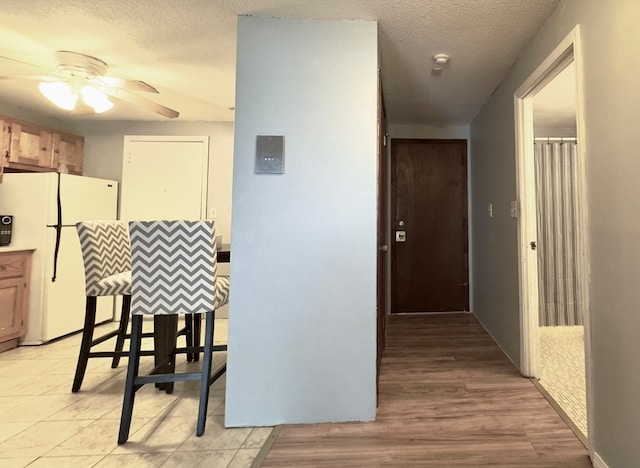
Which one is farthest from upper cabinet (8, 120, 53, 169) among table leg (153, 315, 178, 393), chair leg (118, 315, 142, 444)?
chair leg (118, 315, 142, 444)

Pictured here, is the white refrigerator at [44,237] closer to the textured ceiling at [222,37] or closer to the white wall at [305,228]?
the textured ceiling at [222,37]

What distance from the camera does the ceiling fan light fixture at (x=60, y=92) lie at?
7.25 ft

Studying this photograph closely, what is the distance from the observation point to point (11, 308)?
2775 mm

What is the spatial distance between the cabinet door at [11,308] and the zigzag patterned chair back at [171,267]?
2008 millimetres

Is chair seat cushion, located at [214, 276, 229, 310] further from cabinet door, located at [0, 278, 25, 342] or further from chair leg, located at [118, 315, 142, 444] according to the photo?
cabinet door, located at [0, 278, 25, 342]

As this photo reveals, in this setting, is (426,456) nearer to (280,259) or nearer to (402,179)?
(280,259)

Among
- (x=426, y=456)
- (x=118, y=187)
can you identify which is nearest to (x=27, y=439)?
(x=426, y=456)

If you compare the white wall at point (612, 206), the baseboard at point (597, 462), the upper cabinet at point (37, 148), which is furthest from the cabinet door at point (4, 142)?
the baseboard at point (597, 462)

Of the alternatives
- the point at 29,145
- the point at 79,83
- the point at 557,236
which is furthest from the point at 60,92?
the point at 557,236

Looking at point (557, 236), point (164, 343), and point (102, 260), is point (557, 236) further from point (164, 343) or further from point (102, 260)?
point (102, 260)

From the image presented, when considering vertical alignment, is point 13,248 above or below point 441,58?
below

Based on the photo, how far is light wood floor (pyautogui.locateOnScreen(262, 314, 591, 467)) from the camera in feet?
4.73

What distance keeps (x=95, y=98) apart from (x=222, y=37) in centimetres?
107

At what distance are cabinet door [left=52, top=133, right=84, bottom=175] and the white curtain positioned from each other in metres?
4.98
